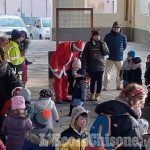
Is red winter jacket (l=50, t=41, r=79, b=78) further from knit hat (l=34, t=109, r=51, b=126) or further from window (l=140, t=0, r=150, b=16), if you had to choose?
window (l=140, t=0, r=150, b=16)

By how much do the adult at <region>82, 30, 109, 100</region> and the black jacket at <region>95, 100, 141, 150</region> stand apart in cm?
667

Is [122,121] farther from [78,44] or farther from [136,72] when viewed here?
[136,72]

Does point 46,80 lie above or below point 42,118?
below

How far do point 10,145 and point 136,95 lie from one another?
2.26 m

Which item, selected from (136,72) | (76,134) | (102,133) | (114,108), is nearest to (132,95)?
(114,108)

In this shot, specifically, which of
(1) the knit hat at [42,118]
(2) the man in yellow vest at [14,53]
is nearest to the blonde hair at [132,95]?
(1) the knit hat at [42,118]

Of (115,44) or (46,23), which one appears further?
(46,23)

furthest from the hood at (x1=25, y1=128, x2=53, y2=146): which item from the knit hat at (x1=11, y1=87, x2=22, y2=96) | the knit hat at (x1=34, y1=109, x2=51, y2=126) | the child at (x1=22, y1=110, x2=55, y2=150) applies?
the knit hat at (x1=11, y1=87, x2=22, y2=96)

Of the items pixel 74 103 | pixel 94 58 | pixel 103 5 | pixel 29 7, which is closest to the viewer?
pixel 74 103

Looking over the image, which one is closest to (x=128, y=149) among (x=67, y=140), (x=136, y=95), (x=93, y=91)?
(x=136, y=95)

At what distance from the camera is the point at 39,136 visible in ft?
18.1

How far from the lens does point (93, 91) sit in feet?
38.5

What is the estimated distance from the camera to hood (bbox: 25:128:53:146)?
5.44 m

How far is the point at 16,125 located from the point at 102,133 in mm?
1987
